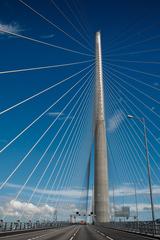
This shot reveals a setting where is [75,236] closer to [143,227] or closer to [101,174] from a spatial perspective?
[143,227]

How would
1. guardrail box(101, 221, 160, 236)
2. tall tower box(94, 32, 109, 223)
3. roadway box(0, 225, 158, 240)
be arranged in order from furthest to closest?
tall tower box(94, 32, 109, 223)
guardrail box(101, 221, 160, 236)
roadway box(0, 225, 158, 240)

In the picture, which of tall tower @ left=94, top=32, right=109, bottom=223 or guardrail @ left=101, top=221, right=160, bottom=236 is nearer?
guardrail @ left=101, top=221, right=160, bottom=236

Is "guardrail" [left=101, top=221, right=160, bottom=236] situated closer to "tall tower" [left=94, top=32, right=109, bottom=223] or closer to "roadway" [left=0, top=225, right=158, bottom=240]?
"roadway" [left=0, top=225, right=158, bottom=240]

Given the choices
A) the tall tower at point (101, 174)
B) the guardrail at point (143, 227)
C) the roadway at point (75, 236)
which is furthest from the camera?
the tall tower at point (101, 174)

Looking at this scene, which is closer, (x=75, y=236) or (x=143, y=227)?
(x=75, y=236)

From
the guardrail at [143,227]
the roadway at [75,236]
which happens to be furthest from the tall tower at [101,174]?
the roadway at [75,236]

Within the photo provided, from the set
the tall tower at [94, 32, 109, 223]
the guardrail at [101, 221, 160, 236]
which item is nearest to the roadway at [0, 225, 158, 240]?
the guardrail at [101, 221, 160, 236]

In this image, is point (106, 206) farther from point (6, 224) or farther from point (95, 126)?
point (6, 224)

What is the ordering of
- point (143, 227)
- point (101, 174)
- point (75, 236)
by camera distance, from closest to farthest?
point (75, 236) → point (143, 227) → point (101, 174)

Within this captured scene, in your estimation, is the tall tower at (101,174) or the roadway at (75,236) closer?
the roadway at (75,236)

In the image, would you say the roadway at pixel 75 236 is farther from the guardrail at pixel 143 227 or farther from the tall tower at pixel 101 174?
the tall tower at pixel 101 174

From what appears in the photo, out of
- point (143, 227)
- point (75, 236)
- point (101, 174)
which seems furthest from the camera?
point (101, 174)

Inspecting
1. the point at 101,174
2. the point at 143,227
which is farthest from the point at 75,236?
the point at 101,174

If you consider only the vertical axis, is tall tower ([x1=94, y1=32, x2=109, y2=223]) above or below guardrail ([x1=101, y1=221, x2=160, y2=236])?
above
